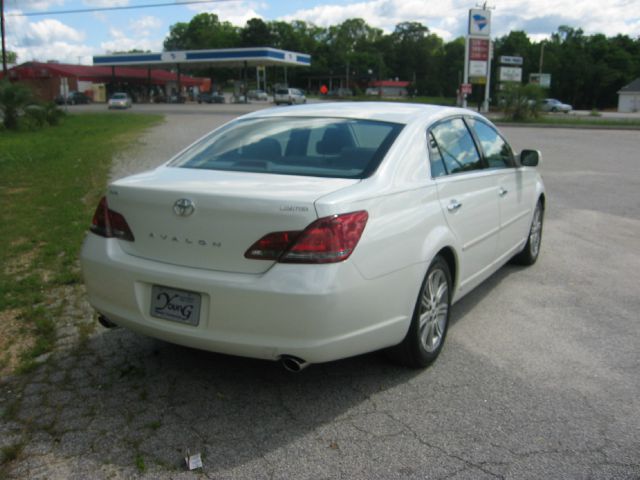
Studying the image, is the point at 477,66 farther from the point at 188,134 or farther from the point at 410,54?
the point at 410,54

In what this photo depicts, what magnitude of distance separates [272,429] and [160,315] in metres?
0.86

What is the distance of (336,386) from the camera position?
3.80 meters

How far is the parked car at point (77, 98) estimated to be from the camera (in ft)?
Result: 221

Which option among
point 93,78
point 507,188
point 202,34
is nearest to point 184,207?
point 507,188

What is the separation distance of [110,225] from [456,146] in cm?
251

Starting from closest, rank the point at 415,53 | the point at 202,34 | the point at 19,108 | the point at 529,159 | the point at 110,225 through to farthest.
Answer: the point at 110,225 < the point at 529,159 < the point at 19,108 < the point at 415,53 < the point at 202,34

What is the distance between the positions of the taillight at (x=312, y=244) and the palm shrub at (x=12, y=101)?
27049 millimetres

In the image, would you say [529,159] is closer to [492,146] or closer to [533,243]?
[492,146]

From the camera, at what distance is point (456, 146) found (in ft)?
15.4

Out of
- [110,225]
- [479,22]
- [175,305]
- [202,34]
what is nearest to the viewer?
[175,305]

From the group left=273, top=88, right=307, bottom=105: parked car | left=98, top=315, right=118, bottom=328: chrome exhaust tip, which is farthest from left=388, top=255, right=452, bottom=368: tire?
left=273, top=88, right=307, bottom=105: parked car

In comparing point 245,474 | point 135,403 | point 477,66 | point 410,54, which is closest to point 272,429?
point 245,474

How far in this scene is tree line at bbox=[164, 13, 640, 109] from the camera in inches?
3408

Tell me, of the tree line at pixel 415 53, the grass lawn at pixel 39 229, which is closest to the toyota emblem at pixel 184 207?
the grass lawn at pixel 39 229
